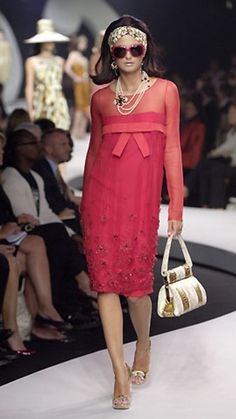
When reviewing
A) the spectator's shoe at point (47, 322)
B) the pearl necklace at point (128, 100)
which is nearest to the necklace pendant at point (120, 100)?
the pearl necklace at point (128, 100)

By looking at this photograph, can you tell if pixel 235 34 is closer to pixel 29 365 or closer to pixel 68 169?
pixel 68 169

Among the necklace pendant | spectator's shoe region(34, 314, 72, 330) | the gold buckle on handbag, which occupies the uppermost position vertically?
the necklace pendant

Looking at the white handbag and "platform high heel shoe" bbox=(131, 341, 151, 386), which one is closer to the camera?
the white handbag

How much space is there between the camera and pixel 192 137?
9.89 meters

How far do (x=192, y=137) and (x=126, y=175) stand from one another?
6056 mm

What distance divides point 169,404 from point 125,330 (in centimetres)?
131

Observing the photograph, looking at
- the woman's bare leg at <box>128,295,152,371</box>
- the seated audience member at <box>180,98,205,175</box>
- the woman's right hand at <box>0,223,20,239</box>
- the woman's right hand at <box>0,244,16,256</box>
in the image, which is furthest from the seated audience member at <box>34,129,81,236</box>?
the seated audience member at <box>180,98,205,175</box>

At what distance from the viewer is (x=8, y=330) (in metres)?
4.69

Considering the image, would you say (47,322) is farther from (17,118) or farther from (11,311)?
(17,118)

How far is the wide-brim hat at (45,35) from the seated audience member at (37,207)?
4933 millimetres

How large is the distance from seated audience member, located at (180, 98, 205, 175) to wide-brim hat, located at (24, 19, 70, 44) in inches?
57.7

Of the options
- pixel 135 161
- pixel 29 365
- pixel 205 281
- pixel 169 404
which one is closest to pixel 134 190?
pixel 135 161

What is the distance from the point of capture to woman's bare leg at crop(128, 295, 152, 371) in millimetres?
4066

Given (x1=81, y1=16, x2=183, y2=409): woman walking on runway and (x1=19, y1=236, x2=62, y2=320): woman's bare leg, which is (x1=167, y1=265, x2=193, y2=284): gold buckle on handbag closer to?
(x1=81, y1=16, x2=183, y2=409): woman walking on runway
